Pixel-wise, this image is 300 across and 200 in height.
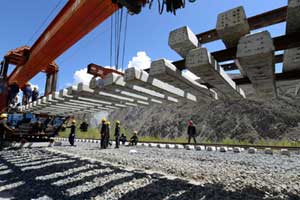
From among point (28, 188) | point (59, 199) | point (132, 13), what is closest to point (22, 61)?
point (132, 13)

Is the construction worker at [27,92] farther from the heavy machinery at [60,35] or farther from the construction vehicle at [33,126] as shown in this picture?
the construction vehicle at [33,126]

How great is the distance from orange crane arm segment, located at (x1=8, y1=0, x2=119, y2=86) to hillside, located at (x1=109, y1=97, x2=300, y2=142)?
20614 millimetres

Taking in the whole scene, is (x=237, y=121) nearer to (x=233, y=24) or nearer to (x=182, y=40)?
(x=182, y=40)

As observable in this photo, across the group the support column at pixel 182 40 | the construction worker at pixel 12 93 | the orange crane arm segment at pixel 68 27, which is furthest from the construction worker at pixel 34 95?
the support column at pixel 182 40

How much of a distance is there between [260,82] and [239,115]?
29327 mm

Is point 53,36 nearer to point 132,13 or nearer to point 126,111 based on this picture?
point 132,13

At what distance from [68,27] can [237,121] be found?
26.9 meters

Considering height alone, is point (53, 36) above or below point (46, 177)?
above

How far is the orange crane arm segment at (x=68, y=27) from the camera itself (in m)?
6.89

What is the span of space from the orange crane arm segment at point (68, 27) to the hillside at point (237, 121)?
2061cm

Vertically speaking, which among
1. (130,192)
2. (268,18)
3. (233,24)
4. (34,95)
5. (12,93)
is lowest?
(130,192)

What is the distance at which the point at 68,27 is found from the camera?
26.3ft

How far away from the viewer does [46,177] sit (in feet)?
15.2

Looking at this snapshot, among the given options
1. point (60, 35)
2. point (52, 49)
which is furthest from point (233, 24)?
point (52, 49)
